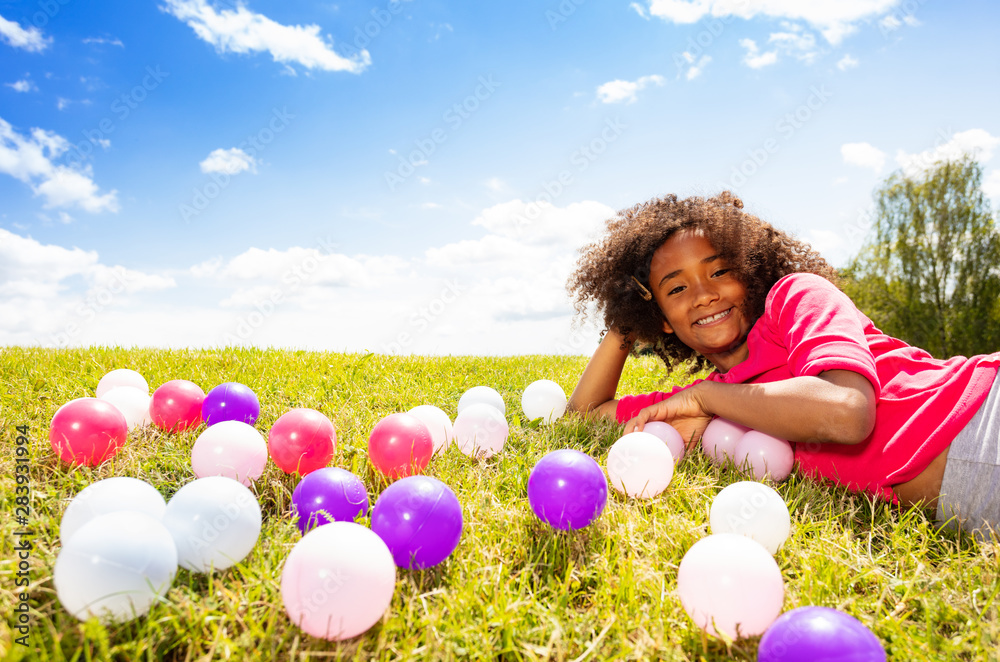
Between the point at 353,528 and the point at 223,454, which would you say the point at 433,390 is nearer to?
the point at 223,454

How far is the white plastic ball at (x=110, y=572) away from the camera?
1537 millimetres

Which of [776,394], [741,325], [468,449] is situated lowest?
[468,449]

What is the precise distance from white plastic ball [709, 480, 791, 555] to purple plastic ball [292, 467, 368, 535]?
1356 millimetres

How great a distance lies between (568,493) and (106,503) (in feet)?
5.08

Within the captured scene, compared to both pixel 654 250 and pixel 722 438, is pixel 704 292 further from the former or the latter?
pixel 722 438

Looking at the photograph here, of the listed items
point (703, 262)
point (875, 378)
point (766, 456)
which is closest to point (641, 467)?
point (766, 456)

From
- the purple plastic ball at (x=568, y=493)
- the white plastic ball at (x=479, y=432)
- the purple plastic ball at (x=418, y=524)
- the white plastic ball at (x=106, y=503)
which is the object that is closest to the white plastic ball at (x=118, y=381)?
the white plastic ball at (x=106, y=503)

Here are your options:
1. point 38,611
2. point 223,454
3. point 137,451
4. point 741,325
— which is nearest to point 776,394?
point 741,325

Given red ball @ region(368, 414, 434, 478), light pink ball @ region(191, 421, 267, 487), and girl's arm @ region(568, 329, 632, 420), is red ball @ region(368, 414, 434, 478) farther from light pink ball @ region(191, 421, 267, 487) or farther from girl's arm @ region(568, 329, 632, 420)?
girl's arm @ region(568, 329, 632, 420)

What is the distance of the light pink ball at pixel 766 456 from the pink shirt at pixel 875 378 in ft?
0.45

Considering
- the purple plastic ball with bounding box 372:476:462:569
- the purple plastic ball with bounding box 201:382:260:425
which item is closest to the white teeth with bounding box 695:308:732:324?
the purple plastic ball with bounding box 372:476:462:569

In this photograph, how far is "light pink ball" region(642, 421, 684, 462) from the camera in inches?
122

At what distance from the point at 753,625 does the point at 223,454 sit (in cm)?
207

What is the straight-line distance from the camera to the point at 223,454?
2443mm
